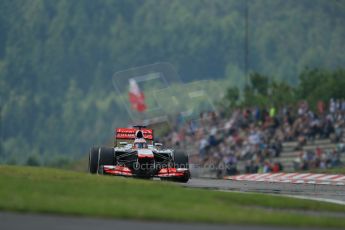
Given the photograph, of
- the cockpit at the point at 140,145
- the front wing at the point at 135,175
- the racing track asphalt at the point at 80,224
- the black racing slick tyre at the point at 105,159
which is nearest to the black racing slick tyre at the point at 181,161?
the front wing at the point at 135,175

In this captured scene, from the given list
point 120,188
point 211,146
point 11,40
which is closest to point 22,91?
point 11,40

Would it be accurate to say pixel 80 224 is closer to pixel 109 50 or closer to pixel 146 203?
pixel 146 203

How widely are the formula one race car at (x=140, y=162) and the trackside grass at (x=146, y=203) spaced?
16.6ft

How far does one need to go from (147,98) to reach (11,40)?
2016 cm

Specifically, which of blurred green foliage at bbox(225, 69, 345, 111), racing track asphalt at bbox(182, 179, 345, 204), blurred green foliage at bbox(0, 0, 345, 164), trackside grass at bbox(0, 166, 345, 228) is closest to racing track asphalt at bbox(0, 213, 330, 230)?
trackside grass at bbox(0, 166, 345, 228)

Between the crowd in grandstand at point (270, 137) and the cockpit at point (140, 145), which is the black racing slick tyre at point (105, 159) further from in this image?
the crowd in grandstand at point (270, 137)

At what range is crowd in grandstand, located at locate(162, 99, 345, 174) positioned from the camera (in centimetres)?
3722

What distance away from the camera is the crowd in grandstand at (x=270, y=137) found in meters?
37.2

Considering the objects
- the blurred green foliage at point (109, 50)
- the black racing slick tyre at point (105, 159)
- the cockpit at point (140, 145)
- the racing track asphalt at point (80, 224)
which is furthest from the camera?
the blurred green foliage at point (109, 50)

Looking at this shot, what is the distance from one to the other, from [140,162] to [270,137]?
46.6 ft

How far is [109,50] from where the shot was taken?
11781 cm

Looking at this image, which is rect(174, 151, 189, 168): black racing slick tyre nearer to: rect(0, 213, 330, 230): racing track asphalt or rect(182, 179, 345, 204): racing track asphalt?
rect(182, 179, 345, 204): racing track asphalt

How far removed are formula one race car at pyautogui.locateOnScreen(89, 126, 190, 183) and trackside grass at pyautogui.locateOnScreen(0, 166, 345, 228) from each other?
507 cm

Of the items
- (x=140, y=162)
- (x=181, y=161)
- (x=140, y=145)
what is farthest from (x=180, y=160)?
(x=140, y=145)
